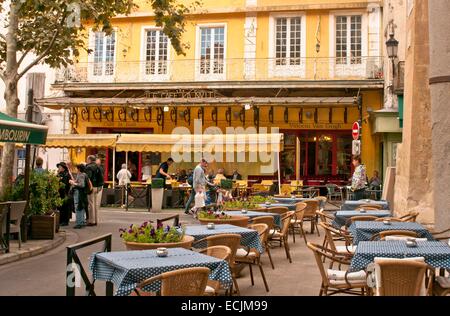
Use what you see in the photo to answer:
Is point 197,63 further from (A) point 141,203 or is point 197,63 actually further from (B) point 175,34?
(B) point 175,34

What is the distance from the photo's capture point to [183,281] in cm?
481

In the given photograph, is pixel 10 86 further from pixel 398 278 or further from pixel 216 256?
pixel 398 278

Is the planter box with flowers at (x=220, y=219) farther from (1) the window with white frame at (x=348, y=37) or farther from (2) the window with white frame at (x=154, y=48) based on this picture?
(2) the window with white frame at (x=154, y=48)

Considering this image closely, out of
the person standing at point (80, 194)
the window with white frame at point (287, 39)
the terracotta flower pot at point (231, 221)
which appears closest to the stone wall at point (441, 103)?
the terracotta flower pot at point (231, 221)

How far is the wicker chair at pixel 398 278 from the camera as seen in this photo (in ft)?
16.4

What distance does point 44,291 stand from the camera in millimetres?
7535

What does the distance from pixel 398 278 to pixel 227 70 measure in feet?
72.7

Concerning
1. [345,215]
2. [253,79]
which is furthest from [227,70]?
[345,215]

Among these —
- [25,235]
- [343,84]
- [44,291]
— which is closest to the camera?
[44,291]

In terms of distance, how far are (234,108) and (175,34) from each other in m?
14.0

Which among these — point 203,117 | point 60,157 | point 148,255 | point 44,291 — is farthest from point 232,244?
point 60,157

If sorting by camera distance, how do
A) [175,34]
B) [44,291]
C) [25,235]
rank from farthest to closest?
1. [175,34]
2. [25,235]
3. [44,291]

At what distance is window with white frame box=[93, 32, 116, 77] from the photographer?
27.9 m

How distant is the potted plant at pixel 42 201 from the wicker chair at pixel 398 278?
8702 millimetres
